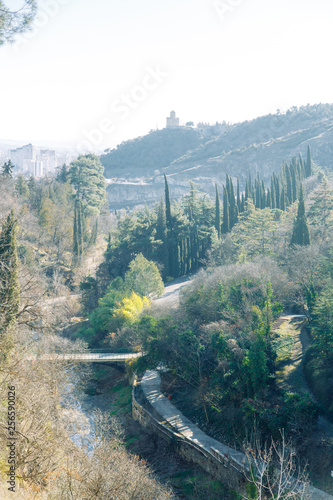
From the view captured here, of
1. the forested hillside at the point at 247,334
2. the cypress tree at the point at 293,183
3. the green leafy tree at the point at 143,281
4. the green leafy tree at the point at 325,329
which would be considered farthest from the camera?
the cypress tree at the point at 293,183

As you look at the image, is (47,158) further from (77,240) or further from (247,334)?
(247,334)

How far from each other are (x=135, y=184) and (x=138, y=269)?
305 feet

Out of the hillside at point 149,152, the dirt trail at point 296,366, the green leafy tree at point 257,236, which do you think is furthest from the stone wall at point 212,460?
the hillside at point 149,152

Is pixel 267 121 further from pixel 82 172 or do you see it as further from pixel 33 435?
pixel 33 435

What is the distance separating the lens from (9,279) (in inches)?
599

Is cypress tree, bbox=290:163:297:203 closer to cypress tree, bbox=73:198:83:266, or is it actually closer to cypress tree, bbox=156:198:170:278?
cypress tree, bbox=156:198:170:278

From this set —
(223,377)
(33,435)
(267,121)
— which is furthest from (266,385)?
(267,121)

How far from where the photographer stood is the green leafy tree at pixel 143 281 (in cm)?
3634

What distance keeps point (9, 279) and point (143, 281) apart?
71.6 ft

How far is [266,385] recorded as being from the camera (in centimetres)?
1994

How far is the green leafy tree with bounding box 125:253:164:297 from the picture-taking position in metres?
36.3

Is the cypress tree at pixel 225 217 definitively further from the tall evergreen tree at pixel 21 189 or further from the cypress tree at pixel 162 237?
the tall evergreen tree at pixel 21 189

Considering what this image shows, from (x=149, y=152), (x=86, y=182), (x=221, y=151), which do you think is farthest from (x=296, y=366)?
(x=149, y=152)

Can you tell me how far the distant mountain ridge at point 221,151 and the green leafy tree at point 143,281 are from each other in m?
72.9
